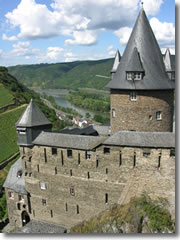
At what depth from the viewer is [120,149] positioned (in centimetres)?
1586

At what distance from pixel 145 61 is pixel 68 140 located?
7.89 m

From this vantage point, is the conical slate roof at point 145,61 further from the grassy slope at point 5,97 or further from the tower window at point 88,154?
the grassy slope at point 5,97

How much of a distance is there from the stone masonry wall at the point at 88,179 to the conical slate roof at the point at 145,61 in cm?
445

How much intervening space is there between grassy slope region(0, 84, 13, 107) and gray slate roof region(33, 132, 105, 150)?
4982cm

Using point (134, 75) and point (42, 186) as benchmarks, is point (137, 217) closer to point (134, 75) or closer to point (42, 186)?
point (42, 186)

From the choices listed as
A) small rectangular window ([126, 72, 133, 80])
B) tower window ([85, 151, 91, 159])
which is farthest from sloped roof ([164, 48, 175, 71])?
tower window ([85, 151, 91, 159])

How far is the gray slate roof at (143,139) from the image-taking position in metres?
14.9

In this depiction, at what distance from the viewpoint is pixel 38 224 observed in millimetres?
19500

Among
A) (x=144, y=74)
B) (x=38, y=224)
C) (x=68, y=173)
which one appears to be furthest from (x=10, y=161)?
(x=144, y=74)

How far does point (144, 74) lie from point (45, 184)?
38.2 feet

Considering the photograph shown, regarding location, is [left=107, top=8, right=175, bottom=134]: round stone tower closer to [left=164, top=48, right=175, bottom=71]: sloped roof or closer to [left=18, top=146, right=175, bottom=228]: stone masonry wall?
[left=164, top=48, right=175, bottom=71]: sloped roof

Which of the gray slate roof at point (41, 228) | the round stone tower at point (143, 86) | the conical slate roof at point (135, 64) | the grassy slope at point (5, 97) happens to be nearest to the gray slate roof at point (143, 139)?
the round stone tower at point (143, 86)

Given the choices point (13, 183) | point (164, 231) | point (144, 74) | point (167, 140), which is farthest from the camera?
point (13, 183)

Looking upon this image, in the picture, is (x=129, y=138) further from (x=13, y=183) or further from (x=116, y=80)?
(x=13, y=183)
